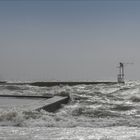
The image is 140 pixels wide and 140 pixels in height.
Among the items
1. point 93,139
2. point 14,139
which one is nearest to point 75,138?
point 93,139

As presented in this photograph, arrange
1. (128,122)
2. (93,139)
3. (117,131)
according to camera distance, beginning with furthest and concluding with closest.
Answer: (128,122) < (117,131) < (93,139)

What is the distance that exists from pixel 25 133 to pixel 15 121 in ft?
6.66

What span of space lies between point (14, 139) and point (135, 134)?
2230 mm

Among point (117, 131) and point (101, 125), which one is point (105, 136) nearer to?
point (117, 131)

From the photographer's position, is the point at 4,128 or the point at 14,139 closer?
the point at 14,139

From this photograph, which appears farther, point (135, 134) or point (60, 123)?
point (60, 123)

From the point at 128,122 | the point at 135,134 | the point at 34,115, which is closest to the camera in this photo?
the point at 135,134

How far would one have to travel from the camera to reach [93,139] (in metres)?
6.14

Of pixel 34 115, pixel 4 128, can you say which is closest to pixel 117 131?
pixel 4 128

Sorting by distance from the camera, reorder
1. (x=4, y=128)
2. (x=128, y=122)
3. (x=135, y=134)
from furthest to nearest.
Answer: (x=128, y=122)
(x=4, y=128)
(x=135, y=134)

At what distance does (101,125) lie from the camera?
834 centimetres

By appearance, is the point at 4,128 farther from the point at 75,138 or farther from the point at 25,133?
the point at 75,138

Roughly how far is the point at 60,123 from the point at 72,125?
0.46 meters

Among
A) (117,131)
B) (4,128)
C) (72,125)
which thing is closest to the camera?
(117,131)
